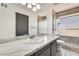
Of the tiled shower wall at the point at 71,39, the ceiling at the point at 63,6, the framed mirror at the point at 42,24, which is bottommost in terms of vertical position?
the tiled shower wall at the point at 71,39

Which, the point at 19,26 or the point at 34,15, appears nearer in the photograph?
the point at 19,26

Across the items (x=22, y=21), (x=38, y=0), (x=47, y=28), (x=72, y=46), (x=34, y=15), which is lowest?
(x=72, y=46)

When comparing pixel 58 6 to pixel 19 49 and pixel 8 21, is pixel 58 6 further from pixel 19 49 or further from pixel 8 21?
pixel 19 49

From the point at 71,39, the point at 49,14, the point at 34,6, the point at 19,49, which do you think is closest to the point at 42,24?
the point at 49,14

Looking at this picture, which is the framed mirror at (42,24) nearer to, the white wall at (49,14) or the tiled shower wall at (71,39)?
the white wall at (49,14)

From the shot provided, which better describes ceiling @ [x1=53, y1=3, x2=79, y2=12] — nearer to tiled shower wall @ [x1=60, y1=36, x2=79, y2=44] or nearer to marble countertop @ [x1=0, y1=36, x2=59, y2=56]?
tiled shower wall @ [x1=60, y1=36, x2=79, y2=44]

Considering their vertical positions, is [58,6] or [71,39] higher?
[58,6]

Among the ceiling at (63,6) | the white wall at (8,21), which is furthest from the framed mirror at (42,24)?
the white wall at (8,21)

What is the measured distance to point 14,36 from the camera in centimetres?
132

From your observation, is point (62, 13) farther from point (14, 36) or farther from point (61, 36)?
point (14, 36)

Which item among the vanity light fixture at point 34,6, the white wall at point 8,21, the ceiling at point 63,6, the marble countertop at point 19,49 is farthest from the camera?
the vanity light fixture at point 34,6

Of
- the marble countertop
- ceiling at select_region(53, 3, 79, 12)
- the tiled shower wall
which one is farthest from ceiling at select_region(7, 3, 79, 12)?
the marble countertop

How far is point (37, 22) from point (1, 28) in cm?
72

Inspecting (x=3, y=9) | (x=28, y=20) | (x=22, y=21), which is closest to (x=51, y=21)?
(x=28, y=20)
